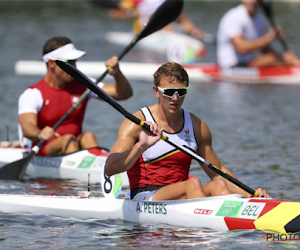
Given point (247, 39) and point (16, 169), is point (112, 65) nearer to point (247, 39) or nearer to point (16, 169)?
point (16, 169)

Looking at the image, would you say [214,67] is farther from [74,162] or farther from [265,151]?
[74,162]

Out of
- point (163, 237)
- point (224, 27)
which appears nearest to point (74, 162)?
point (163, 237)

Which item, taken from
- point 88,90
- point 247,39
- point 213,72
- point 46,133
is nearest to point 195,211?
point 46,133

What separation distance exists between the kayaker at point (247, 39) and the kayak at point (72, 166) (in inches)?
260

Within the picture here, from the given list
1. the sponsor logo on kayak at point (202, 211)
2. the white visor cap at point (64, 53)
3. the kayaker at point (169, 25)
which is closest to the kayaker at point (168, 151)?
the sponsor logo on kayak at point (202, 211)

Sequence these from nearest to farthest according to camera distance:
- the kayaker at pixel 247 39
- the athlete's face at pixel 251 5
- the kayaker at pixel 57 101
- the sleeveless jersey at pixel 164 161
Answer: the sleeveless jersey at pixel 164 161 < the kayaker at pixel 57 101 < the athlete's face at pixel 251 5 < the kayaker at pixel 247 39

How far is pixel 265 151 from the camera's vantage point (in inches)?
346

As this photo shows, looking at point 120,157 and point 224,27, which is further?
point 224,27

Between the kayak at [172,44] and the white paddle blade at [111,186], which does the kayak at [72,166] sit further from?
the kayak at [172,44]

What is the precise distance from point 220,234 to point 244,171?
293 centimetres

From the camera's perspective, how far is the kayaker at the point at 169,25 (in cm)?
1495

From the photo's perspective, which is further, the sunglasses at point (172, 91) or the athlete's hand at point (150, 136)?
the sunglasses at point (172, 91)

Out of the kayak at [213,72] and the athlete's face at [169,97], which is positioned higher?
the kayak at [213,72]

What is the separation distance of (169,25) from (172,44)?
370cm
